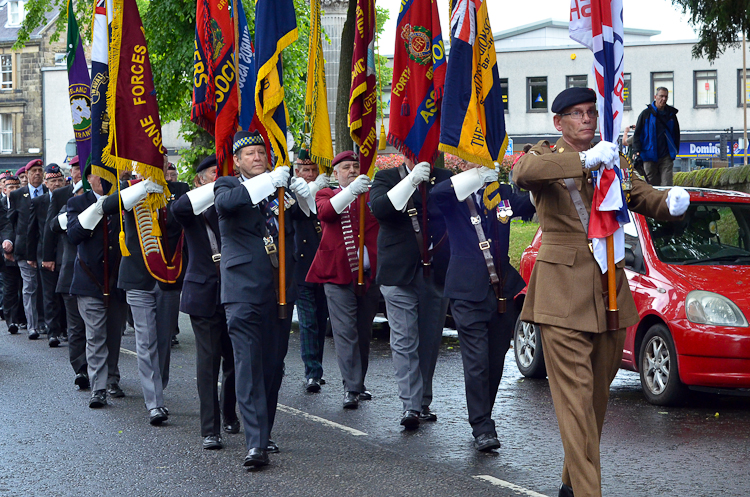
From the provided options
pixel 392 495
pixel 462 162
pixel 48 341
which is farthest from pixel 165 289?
pixel 48 341

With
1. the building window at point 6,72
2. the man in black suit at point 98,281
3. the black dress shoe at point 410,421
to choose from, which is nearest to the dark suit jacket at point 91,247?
the man in black suit at point 98,281

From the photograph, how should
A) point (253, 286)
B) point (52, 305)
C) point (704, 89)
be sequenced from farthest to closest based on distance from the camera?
point (704, 89) < point (52, 305) < point (253, 286)

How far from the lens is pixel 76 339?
9.82 metres

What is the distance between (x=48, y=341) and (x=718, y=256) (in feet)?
29.1

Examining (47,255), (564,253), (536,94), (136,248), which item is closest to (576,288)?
(564,253)

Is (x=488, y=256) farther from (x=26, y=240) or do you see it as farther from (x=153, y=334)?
(x=26, y=240)

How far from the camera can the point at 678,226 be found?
349 inches

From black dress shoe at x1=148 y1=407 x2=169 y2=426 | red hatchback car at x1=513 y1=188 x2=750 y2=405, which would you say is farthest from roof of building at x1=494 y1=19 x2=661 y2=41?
black dress shoe at x1=148 y1=407 x2=169 y2=426

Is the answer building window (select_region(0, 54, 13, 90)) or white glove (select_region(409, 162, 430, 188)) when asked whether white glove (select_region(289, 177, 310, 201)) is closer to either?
white glove (select_region(409, 162, 430, 188))

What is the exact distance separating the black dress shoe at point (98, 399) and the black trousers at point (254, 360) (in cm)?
257

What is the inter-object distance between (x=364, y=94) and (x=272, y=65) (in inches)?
73.3

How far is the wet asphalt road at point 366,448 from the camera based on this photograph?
596 cm

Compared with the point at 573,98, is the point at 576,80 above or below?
above

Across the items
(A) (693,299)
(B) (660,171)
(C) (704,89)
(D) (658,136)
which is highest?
(C) (704,89)
